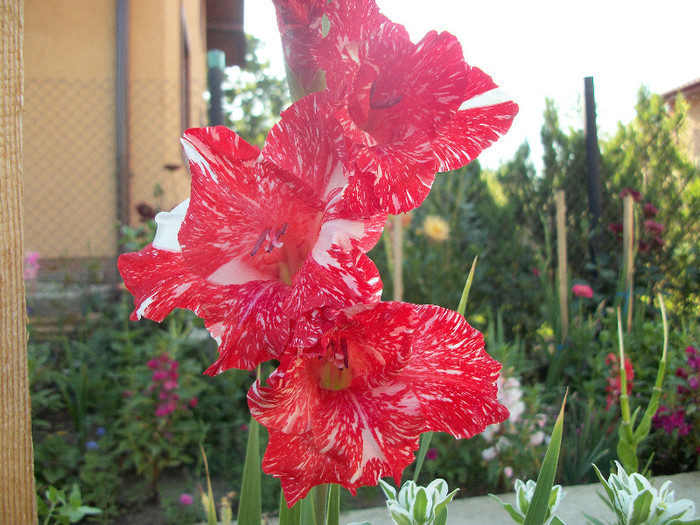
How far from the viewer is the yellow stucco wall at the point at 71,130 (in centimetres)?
485

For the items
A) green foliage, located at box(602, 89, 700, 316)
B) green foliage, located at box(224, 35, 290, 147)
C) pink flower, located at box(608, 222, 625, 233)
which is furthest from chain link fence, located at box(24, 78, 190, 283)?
green foliage, located at box(224, 35, 290, 147)

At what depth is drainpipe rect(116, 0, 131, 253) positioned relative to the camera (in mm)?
4820

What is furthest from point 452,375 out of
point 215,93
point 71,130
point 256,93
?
point 256,93

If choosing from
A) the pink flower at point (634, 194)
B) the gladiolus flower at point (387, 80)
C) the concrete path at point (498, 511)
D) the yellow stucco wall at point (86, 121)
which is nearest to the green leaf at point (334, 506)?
the gladiolus flower at point (387, 80)

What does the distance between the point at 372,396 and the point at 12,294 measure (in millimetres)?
598

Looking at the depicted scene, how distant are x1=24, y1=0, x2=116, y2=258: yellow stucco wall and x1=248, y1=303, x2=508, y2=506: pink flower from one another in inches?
193

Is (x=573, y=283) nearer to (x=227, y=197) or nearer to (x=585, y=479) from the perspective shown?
(x=585, y=479)

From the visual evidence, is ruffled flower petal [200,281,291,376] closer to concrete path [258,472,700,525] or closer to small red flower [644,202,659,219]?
concrete path [258,472,700,525]

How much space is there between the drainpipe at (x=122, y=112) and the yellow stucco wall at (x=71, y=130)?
0.12m

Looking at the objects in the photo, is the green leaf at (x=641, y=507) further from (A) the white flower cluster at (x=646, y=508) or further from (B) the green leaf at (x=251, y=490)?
(B) the green leaf at (x=251, y=490)

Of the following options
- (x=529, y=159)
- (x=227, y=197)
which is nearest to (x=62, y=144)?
(x=529, y=159)

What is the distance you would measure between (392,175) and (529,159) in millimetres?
4517

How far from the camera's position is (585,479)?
2549 millimetres

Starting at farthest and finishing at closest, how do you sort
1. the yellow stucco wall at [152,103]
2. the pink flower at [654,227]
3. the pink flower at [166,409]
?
the yellow stucco wall at [152,103] → the pink flower at [654,227] → the pink flower at [166,409]
